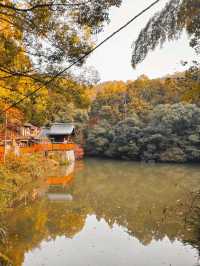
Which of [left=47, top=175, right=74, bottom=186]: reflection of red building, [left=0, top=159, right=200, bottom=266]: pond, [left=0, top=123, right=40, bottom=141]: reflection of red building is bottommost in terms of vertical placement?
[left=0, top=159, right=200, bottom=266]: pond

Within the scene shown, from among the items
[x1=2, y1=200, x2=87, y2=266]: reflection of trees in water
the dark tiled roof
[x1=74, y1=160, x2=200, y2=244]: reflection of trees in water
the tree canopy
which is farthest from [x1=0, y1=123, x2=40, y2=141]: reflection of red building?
the tree canopy

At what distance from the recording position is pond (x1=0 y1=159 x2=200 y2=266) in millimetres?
6930

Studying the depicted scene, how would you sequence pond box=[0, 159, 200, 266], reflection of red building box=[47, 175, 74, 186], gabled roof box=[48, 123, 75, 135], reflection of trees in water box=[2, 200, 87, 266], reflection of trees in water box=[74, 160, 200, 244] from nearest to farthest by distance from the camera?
pond box=[0, 159, 200, 266]
reflection of trees in water box=[2, 200, 87, 266]
reflection of trees in water box=[74, 160, 200, 244]
reflection of red building box=[47, 175, 74, 186]
gabled roof box=[48, 123, 75, 135]

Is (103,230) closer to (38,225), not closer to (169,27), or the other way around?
(38,225)

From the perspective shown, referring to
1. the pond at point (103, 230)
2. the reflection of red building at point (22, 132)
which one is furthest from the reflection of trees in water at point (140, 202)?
the reflection of red building at point (22, 132)

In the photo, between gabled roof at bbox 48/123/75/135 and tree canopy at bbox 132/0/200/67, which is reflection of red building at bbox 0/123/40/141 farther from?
tree canopy at bbox 132/0/200/67

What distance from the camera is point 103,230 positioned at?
30.6 feet

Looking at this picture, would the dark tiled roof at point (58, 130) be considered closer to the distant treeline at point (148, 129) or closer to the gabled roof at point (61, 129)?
the gabled roof at point (61, 129)

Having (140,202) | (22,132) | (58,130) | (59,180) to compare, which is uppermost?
(58,130)

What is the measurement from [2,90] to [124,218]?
5633 millimetres

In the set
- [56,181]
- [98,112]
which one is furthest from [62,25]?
[98,112]

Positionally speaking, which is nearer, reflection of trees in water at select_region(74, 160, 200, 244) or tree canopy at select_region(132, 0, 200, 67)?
tree canopy at select_region(132, 0, 200, 67)

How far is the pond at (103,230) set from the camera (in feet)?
22.7

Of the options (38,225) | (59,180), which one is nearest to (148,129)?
(59,180)
